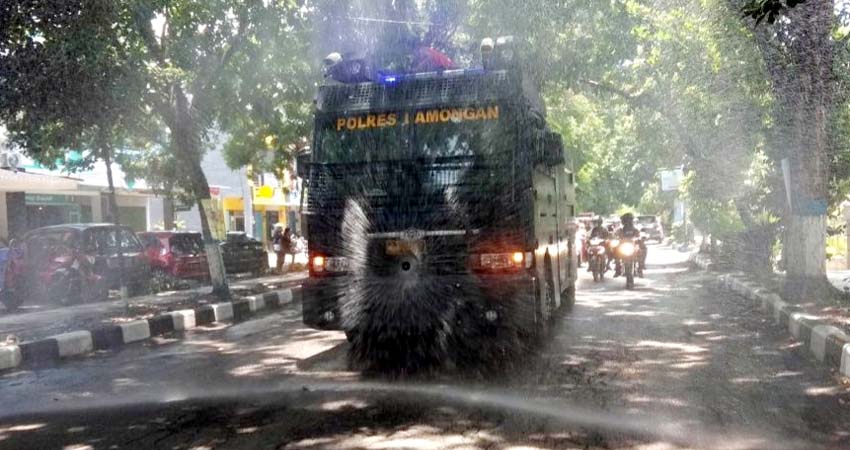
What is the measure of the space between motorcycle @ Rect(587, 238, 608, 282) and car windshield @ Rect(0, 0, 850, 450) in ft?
0.29

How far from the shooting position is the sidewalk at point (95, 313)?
11641 mm

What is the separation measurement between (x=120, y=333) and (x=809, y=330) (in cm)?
870

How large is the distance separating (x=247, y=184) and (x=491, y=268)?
33574mm

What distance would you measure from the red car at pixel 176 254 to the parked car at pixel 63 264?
3.21 meters

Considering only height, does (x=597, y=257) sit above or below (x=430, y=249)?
below

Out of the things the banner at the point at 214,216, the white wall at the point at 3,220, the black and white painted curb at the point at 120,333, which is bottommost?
the black and white painted curb at the point at 120,333

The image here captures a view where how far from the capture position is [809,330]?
9180mm

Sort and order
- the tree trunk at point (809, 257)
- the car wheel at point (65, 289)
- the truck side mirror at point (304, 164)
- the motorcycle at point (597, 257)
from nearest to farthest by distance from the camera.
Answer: the truck side mirror at point (304, 164), the tree trunk at point (809, 257), the car wheel at point (65, 289), the motorcycle at point (597, 257)

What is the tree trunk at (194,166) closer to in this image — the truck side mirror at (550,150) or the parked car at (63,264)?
the parked car at (63,264)

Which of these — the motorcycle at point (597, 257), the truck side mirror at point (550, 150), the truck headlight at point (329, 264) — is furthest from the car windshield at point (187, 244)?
the truck side mirror at point (550, 150)

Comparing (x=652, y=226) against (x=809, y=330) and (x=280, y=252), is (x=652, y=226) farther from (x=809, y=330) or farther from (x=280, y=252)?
(x=809, y=330)

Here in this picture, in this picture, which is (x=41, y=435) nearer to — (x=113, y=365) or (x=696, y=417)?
(x=113, y=365)

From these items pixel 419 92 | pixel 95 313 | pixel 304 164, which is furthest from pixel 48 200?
pixel 419 92

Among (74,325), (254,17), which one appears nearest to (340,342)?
(74,325)
